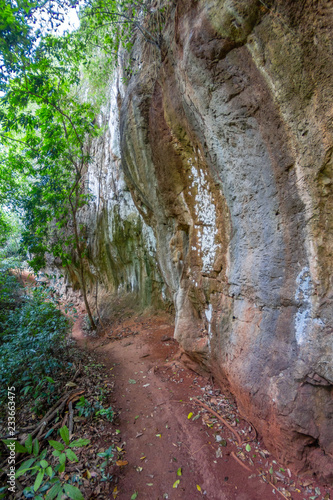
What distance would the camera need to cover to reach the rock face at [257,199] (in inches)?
103

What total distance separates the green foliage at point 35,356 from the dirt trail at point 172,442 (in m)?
1.19

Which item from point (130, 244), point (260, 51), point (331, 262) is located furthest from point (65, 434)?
point (130, 244)

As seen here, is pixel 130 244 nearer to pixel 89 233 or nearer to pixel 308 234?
pixel 89 233

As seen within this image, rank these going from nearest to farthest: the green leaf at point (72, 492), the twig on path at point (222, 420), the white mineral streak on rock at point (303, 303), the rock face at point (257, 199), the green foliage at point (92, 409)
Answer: the green leaf at point (72, 492) → the rock face at point (257, 199) → the white mineral streak on rock at point (303, 303) → the twig on path at point (222, 420) → the green foliage at point (92, 409)

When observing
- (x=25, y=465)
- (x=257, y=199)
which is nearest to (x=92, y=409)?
(x=25, y=465)

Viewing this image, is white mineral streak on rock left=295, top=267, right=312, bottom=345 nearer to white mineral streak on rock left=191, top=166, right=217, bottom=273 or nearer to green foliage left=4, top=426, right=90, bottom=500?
white mineral streak on rock left=191, top=166, right=217, bottom=273

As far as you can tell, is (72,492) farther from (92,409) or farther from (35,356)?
(35,356)

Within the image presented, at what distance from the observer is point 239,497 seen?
2645 mm

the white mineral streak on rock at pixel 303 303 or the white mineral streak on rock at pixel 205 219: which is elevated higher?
the white mineral streak on rock at pixel 205 219

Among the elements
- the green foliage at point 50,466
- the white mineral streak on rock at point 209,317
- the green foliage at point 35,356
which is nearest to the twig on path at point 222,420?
the white mineral streak on rock at point 209,317

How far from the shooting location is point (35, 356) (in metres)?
4.80

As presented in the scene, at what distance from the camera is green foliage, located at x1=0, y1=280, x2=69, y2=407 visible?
4363mm

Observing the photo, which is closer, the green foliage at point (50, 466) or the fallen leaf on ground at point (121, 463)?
the green foliage at point (50, 466)

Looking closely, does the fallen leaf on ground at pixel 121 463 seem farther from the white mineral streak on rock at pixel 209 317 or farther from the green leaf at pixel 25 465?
the white mineral streak on rock at pixel 209 317
